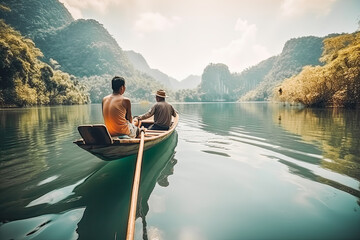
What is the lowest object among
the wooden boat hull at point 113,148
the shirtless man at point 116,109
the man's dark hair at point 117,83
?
the wooden boat hull at point 113,148

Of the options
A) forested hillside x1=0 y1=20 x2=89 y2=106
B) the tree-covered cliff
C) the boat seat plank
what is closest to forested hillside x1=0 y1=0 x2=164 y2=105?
forested hillside x1=0 y1=20 x2=89 y2=106

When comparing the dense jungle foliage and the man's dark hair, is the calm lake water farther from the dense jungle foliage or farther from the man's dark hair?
the dense jungle foliage

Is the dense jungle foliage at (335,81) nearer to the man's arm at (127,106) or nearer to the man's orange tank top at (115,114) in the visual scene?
the man's arm at (127,106)

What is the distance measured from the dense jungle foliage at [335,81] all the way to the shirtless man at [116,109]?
25445mm

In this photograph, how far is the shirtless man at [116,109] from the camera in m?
3.81

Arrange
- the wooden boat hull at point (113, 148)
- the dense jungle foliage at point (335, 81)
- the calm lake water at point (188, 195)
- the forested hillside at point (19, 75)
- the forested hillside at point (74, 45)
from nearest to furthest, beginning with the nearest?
the calm lake water at point (188, 195), the wooden boat hull at point (113, 148), the dense jungle foliage at point (335, 81), the forested hillside at point (19, 75), the forested hillside at point (74, 45)

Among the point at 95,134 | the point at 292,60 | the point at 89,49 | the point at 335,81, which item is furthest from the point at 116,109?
the point at 292,60

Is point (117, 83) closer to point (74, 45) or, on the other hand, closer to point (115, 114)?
point (115, 114)

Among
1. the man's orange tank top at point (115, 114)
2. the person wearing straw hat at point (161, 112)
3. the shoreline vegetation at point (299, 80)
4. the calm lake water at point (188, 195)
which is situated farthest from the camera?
the shoreline vegetation at point (299, 80)

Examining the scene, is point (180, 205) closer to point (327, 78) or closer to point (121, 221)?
point (121, 221)

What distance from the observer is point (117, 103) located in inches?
150

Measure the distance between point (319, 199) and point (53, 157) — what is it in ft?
21.1

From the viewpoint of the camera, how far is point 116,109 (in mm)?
3830

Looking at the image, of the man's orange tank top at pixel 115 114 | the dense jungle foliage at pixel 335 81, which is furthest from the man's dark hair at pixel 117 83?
the dense jungle foliage at pixel 335 81
